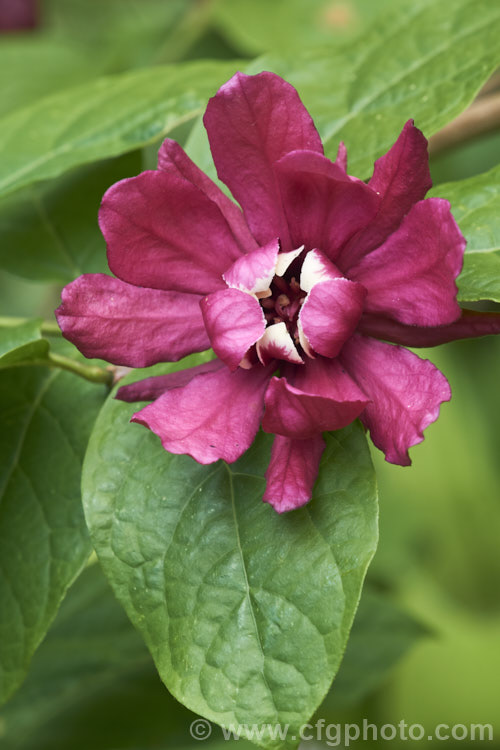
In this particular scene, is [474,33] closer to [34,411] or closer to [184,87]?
[184,87]

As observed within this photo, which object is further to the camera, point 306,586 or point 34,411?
point 34,411

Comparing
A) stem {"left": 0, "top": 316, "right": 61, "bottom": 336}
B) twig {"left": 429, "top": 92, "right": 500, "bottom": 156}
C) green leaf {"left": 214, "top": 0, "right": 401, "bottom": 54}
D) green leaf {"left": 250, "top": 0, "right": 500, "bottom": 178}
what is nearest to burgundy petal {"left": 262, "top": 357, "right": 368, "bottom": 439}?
green leaf {"left": 250, "top": 0, "right": 500, "bottom": 178}

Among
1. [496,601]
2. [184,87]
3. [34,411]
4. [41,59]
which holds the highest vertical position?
[41,59]

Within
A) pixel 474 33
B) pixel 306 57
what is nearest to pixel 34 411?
pixel 306 57

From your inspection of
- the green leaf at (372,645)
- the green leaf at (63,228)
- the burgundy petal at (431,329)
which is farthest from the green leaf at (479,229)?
→ the green leaf at (372,645)

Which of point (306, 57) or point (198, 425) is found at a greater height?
point (306, 57)

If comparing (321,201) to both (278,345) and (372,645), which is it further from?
(372,645)

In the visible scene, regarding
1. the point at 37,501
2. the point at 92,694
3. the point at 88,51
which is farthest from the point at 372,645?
the point at 88,51

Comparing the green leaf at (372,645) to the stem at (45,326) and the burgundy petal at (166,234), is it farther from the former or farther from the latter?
the burgundy petal at (166,234)

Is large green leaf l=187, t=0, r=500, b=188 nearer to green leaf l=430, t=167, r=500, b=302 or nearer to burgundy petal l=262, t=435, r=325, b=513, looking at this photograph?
green leaf l=430, t=167, r=500, b=302
